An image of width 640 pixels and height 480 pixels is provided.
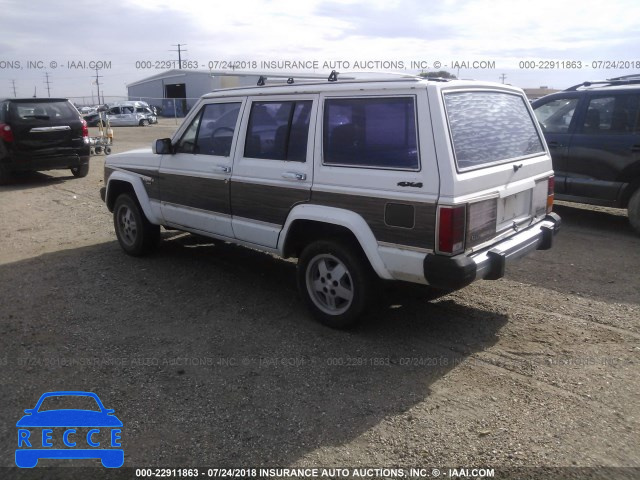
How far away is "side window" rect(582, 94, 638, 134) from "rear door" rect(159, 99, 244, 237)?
16.4ft

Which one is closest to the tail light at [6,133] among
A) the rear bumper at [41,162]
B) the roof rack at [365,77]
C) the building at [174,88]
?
the rear bumper at [41,162]

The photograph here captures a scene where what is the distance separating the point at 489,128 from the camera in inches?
170

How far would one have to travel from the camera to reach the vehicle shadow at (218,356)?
10.7ft

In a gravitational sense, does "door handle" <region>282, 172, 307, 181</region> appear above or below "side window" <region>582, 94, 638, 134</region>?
below

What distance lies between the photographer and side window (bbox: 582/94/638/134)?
7.19 metres

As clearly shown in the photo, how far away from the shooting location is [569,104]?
312 inches

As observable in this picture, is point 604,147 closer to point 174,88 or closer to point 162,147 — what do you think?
point 162,147

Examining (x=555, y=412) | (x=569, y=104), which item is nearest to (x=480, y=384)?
(x=555, y=412)

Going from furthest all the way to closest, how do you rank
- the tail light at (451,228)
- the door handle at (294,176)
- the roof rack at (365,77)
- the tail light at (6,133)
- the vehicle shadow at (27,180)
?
1. the vehicle shadow at (27,180)
2. the tail light at (6,133)
3. the door handle at (294,176)
4. the roof rack at (365,77)
5. the tail light at (451,228)

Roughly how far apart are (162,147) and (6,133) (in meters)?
7.21

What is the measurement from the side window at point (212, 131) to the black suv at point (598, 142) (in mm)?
4807

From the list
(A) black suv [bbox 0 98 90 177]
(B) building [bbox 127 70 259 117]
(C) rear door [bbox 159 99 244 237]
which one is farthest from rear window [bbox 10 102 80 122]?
(B) building [bbox 127 70 259 117]

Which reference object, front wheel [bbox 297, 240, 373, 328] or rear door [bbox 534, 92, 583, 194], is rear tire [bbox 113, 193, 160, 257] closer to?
front wheel [bbox 297, 240, 373, 328]

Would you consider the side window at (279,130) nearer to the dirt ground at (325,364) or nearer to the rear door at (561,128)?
the dirt ground at (325,364)
